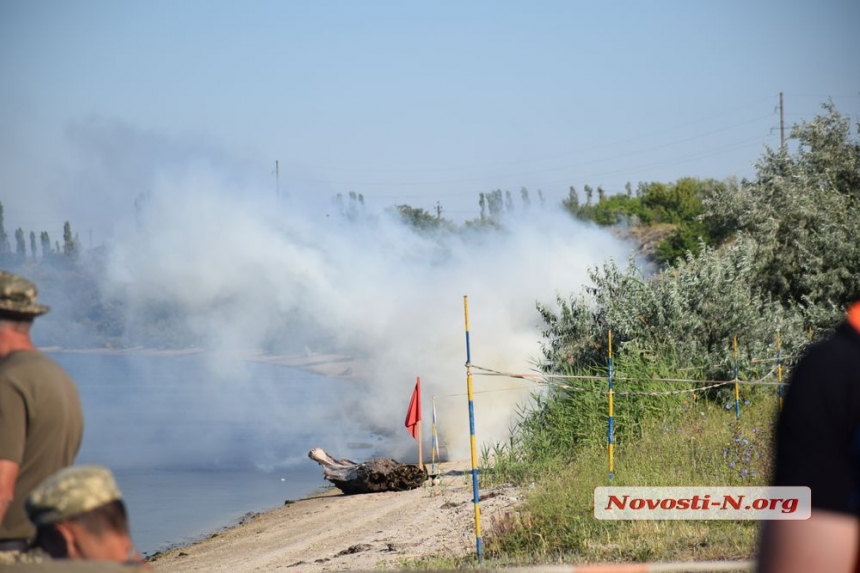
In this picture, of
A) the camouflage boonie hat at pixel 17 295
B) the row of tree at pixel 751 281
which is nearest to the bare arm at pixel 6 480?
the camouflage boonie hat at pixel 17 295

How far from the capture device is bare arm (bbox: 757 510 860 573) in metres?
1.87

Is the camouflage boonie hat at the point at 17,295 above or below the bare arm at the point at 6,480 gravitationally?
above

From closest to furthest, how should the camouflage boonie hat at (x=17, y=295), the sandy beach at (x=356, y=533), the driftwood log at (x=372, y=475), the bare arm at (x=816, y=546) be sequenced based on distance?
1. the bare arm at (x=816, y=546)
2. the camouflage boonie hat at (x=17, y=295)
3. the sandy beach at (x=356, y=533)
4. the driftwood log at (x=372, y=475)

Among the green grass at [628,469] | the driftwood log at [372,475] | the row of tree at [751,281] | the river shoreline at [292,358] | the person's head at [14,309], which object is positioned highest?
the person's head at [14,309]

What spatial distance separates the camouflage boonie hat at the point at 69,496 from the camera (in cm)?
315

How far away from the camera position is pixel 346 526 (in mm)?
18266

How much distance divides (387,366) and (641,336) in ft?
56.8

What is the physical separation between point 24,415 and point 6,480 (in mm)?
246

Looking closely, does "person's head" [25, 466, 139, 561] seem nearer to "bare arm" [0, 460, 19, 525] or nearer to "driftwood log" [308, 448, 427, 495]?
"bare arm" [0, 460, 19, 525]

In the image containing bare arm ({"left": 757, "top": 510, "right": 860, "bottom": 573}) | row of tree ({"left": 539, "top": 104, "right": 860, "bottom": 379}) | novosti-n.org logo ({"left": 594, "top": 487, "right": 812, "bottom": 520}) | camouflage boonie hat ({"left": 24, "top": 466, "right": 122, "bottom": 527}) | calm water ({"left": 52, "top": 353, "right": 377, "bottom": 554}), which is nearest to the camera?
bare arm ({"left": 757, "top": 510, "right": 860, "bottom": 573})

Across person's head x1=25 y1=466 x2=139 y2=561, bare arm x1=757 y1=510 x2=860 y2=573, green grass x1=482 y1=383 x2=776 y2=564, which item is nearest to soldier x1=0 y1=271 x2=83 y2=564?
person's head x1=25 y1=466 x2=139 y2=561

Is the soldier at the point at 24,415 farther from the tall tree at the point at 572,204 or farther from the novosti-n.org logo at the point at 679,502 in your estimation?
the tall tree at the point at 572,204

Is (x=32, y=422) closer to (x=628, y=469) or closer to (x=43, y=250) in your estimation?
(x=628, y=469)

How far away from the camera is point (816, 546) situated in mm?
1875
